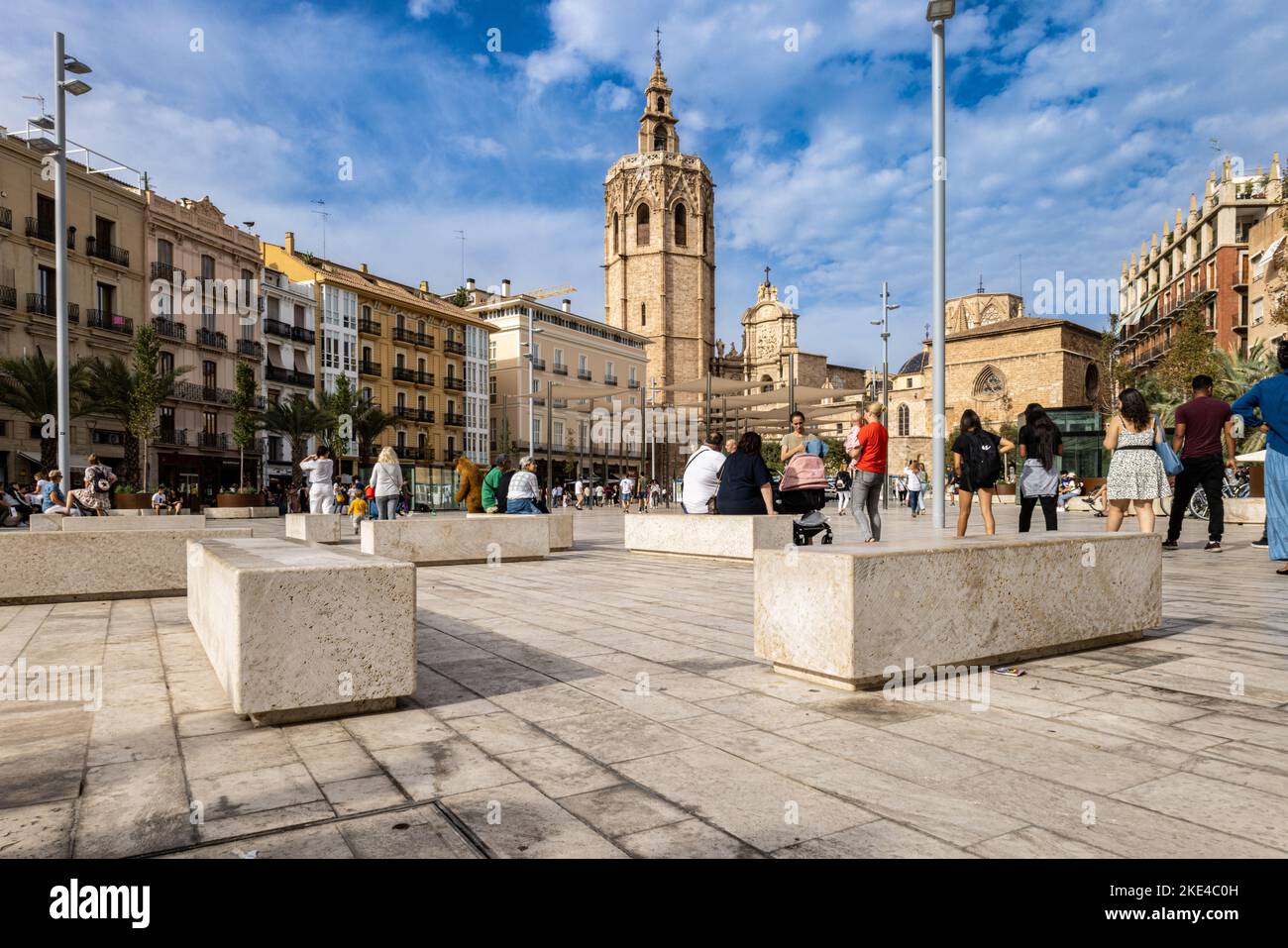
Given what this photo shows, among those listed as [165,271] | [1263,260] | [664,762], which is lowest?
[664,762]

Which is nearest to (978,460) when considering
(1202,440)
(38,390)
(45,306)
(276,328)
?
(1202,440)

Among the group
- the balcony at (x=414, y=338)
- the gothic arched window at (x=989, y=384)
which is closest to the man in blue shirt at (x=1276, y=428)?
the balcony at (x=414, y=338)

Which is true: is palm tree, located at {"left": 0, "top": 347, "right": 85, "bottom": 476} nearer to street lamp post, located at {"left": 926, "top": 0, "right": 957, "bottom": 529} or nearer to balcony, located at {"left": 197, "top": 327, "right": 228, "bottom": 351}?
balcony, located at {"left": 197, "top": 327, "right": 228, "bottom": 351}

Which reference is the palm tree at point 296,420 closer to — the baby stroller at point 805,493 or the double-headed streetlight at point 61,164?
the double-headed streetlight at point 61,164

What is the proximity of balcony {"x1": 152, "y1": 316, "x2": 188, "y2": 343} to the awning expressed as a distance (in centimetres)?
5335

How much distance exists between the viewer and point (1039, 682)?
3.77m

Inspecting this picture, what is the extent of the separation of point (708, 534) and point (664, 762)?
22.5ft

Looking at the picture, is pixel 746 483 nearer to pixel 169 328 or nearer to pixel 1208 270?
pixel 169 328

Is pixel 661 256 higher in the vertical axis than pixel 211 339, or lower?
higher

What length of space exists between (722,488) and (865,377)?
4030 inches

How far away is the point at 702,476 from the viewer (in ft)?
34.2
